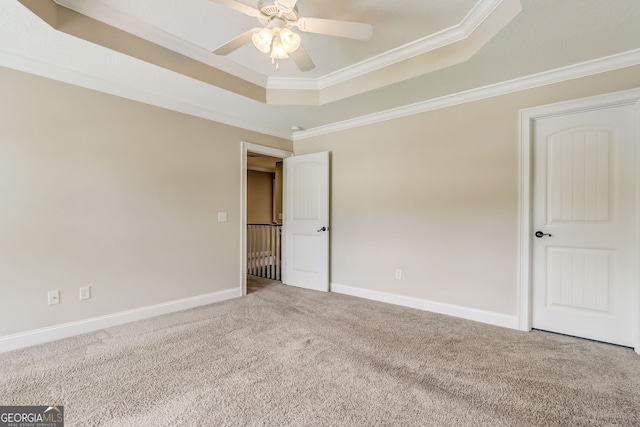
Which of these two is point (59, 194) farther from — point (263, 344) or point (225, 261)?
point (263, 344)

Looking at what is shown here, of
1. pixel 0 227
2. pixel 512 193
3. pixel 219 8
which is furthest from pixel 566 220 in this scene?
pixel 0 227

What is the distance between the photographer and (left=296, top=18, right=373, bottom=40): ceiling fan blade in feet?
5.71

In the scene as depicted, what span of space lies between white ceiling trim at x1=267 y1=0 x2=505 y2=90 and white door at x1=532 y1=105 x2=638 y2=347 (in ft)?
3.86

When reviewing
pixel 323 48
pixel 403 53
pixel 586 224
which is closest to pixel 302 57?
pixel 323 48

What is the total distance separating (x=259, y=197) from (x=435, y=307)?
598 cm

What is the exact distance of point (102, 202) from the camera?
2.69 m

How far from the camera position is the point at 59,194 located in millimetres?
2461

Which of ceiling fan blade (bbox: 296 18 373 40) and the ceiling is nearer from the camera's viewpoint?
ceiling fan blade (bbox: 296 18 373 40)

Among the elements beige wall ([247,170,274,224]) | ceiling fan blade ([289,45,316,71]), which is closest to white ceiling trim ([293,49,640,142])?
ceiling fan blade ([289,45,316,71])

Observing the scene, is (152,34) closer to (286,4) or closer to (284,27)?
(284,27)

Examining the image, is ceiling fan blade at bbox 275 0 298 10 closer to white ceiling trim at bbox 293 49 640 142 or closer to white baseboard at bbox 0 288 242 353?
white ceiling trim at bbox 293 49 640 142

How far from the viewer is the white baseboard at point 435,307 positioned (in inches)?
108

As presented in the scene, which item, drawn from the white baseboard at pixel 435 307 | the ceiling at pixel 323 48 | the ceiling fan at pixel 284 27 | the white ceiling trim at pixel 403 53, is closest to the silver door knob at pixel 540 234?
the white baseboard at pixel 435 307

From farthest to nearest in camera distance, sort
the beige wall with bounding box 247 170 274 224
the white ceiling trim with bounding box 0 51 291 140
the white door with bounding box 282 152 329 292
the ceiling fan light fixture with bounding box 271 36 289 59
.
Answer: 1. the beige wall with bounding box 247 170 274 224
2. the white door with bounding box 282 152 329 292
3. the white ceiling trim with bounding box 0 51 291 140
4. the ceiling fan light fixture with bounding box 271 36 289 59
